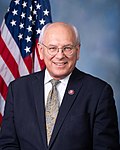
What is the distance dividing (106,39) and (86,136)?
2079 mm

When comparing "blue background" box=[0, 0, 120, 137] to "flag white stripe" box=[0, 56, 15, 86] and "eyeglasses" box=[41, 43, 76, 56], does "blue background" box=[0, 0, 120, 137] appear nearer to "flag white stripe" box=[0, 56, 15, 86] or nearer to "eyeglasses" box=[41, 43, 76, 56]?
"flag white stripe" box=[0, 56, 15, 86]

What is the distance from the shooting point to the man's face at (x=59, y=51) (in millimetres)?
2230

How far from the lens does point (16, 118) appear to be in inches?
91.4

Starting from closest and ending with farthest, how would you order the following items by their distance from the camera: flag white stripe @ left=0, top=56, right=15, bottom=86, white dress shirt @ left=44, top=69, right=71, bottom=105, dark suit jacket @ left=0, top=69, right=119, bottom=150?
dark suit jacket @ left=0, top=69, right=119, bottom=150
white dress shirt @ left=44, top=69, right=71, bottom=105
flag white stripe @ left=0, top=56, right=15, bottom=86

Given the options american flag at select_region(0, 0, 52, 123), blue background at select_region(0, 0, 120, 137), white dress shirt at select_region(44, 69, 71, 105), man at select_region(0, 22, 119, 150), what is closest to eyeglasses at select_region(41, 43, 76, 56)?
man at select_region(0, 22, 119, 150)

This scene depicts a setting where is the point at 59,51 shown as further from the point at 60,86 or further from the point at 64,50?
the point at 60,86

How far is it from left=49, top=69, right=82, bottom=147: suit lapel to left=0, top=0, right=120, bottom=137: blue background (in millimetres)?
1778

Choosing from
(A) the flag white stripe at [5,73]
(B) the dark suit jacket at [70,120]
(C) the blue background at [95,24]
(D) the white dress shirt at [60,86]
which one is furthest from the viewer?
(C) the blue background at [95,24]

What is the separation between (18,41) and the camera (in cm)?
379

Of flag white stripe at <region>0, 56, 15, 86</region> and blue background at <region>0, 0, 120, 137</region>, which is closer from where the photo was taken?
flag white stripe at <region>0, 56, 15, 86</region>

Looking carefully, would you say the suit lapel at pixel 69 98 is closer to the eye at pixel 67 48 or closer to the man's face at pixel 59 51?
the man's face at pixel 59 51

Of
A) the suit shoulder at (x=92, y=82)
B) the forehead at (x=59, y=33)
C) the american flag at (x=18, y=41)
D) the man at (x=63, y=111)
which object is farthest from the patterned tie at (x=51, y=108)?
the american flag at (x=18, y=41)

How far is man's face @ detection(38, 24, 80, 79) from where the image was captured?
2230mm

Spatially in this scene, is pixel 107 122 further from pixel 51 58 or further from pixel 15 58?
pixel 15 58
